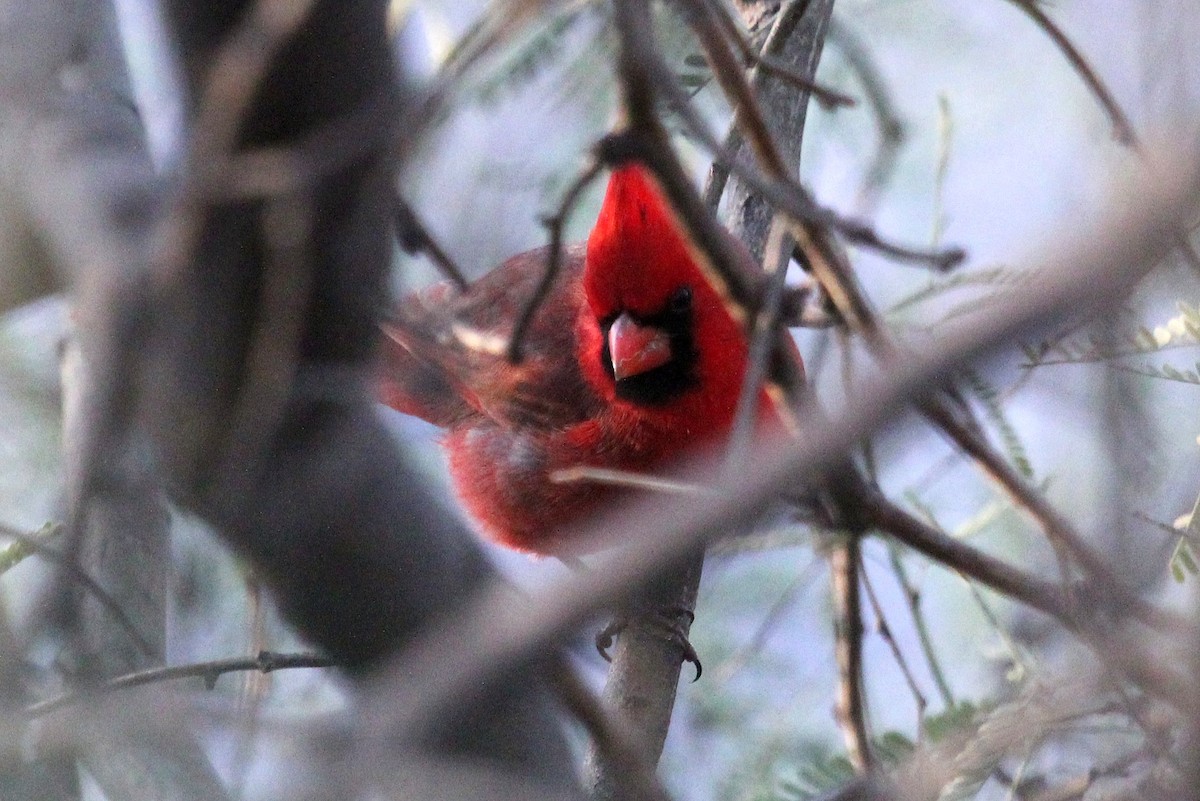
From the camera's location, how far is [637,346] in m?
2.90

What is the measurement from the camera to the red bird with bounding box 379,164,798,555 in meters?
2.78

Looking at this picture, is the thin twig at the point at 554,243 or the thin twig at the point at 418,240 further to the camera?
the thin twig at the point at 418,240

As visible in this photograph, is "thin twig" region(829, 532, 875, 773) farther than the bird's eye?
No

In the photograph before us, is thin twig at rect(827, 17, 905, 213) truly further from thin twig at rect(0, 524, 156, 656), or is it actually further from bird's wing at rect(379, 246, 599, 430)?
thin twig at rect(0, 524, 156, 656)

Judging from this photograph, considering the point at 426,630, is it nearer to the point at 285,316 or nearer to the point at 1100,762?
the point at 285,316

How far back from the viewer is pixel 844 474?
3.86ft

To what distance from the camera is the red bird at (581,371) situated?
278cm

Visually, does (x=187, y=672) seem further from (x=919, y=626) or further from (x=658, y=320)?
(x=658, y=320)

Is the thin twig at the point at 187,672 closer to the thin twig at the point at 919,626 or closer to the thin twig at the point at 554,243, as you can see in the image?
the thin twig at the point at 554,243

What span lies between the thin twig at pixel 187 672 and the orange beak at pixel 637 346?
1045 millimetres

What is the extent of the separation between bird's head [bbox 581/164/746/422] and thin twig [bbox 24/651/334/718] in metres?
1.08

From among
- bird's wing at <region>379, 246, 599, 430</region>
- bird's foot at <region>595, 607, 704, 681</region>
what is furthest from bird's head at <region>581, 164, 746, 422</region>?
bird's foot at <region>595, 607, 704, 681</region>

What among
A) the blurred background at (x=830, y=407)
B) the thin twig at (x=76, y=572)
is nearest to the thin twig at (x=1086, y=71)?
the blurred background at (x=830, y=407)

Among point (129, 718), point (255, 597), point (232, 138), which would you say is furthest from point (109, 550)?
point (129, 718)
